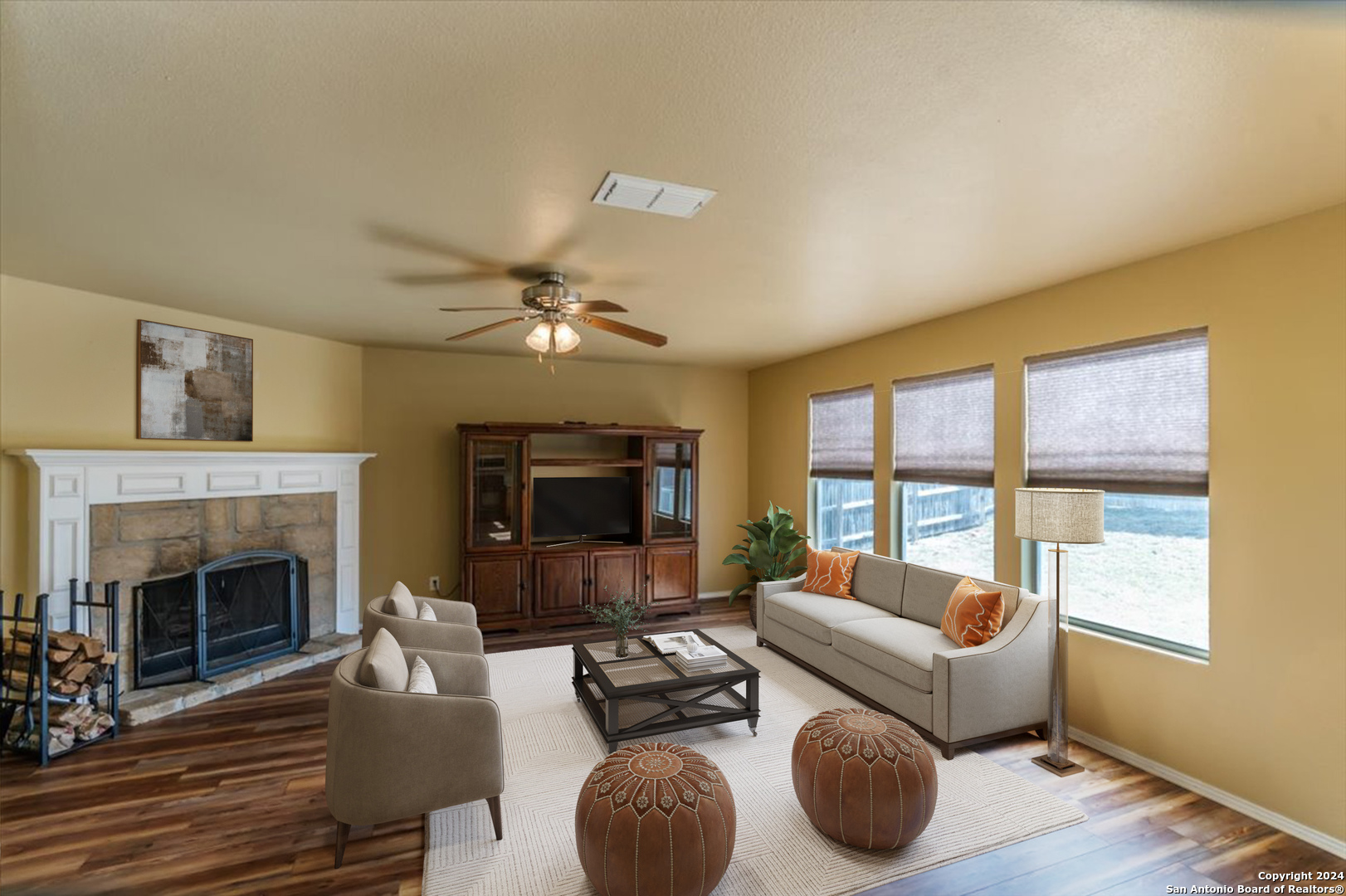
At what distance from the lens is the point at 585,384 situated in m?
6.55

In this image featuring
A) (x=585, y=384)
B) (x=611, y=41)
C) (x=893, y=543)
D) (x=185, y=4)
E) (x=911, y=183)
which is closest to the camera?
(x=185, y=4)

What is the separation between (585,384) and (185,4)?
5078 millimetres

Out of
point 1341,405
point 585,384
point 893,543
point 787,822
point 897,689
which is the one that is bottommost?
point 787,822

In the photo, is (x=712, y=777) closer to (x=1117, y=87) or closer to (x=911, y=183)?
(x=911, y=183)

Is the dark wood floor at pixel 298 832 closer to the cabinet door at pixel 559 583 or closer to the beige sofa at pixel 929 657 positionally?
the beige sofa at pixel 929 657

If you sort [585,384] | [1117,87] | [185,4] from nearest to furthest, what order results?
[185,4]
[1117,87]
[585,384]

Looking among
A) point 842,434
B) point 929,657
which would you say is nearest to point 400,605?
point 929,657

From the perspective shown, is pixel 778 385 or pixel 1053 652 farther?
pixel 778 385

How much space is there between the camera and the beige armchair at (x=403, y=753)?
2.44 metres

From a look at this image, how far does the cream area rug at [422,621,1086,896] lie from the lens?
2.41m

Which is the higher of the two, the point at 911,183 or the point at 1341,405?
the point at 911,183

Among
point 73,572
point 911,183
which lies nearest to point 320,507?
point 73,572

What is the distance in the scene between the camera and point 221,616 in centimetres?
448

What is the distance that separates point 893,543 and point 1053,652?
1.79 meters
